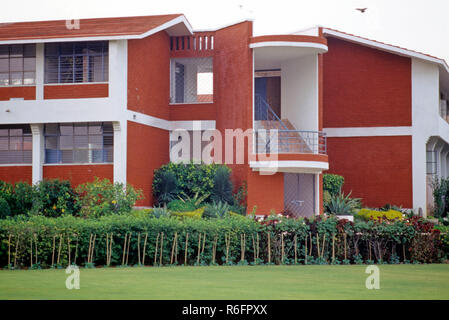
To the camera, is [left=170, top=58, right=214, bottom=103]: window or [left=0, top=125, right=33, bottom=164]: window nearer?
[left=0, top=125, right=33, bottom=164]: window

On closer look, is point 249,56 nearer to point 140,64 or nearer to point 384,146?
point 140,64

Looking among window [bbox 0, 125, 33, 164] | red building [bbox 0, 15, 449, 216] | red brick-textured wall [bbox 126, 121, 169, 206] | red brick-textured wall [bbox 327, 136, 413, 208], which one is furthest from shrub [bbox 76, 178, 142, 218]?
red brick-textured wall [bbox 327, 136, 413, 208]

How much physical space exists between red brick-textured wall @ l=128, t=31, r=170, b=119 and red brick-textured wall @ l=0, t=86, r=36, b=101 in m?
3.61

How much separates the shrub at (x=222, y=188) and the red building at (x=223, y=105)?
1.81 feet

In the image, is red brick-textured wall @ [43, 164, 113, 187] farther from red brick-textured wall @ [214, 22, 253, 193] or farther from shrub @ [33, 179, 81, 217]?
red brick-textured wall @ [214, 22, 253, 193]

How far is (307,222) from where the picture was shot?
20.3 meters

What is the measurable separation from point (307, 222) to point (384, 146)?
1210 centimetres

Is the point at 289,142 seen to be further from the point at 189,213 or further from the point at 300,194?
the point at 189,213

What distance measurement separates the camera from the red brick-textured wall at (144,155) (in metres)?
26.2

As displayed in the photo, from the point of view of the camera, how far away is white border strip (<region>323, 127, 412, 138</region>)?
31.1 m

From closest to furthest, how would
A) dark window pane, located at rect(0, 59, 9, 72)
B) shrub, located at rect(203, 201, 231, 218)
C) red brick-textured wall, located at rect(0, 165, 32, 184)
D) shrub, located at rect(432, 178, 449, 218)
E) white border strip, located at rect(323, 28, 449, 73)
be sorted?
shrub, located at rect(203, 201, 231, 218) < red brick-textured wall, located at rect(0, 165, 32, 184) < dark window pane, located at rect(0, 59, 9, 72) < white border strip, located at rect(323, 28, 449, 73) < shrub, located at rect(432, 178, 449, 218)

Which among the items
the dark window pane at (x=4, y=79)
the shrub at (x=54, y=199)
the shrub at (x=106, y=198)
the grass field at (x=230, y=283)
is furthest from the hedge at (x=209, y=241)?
the dark window pane at (x=4, y=79)

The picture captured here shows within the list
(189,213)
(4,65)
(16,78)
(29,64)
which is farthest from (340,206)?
(4,65)

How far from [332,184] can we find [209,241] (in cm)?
1141
